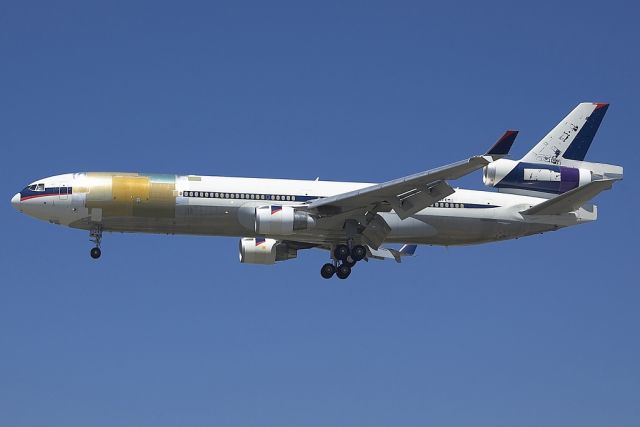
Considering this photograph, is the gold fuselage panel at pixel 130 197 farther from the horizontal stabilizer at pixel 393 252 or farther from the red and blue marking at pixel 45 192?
the horizontal stabilizer at pixel 393 252

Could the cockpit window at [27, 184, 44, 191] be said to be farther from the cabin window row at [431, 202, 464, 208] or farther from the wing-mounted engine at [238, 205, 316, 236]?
the cabin window row at [431, 202, 464, 208]

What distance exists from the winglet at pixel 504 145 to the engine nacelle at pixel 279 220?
10.5 meters

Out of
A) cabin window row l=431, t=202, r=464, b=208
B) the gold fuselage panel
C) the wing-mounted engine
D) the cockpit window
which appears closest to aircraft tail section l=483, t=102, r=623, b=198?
cabin window row l=431, t=202, r=464, b=208

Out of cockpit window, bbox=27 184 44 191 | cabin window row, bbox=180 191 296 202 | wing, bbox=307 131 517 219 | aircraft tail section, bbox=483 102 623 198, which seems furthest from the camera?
aircraft tail section, bbox=483 102 623 198

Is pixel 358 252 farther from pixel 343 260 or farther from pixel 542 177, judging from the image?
pixel 542 177

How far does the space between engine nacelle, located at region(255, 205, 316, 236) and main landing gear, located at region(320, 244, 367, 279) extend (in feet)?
10.4

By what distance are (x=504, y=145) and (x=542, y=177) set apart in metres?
12.1

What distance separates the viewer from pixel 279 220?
56281 millimetres

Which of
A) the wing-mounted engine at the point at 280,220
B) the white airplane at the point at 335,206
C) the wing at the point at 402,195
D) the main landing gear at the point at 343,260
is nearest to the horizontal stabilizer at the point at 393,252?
the white airplane at the point at 335,206

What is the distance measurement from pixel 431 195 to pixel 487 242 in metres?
6.81

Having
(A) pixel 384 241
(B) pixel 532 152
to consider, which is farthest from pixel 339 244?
(B) pixel 532 152

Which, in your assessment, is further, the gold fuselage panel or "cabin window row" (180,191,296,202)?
"cabin window row" (180,191,296,202)

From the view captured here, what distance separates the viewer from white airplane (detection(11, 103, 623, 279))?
56906 mm

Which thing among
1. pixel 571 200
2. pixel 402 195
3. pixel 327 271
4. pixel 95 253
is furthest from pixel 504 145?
pixel 95 253
